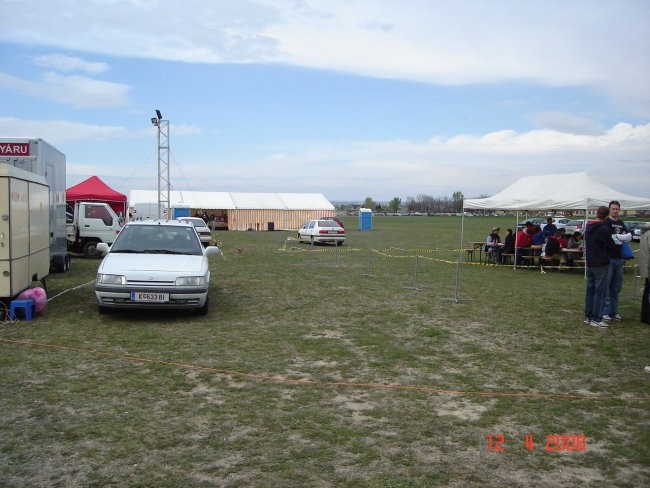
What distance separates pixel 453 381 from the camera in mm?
6129

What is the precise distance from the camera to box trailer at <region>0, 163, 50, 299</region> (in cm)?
846

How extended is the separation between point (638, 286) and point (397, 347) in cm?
992

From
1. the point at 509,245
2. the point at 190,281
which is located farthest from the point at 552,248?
the point at 190,281

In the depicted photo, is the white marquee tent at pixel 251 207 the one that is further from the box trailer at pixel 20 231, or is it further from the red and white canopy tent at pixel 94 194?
the box trailer at pixel 20 231

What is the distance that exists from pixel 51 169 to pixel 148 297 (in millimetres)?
7205

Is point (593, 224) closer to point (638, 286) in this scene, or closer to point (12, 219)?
point (638, 286)

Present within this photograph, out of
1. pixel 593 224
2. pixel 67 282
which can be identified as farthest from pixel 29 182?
pixel 593 224

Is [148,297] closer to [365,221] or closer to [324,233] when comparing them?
[324,233]

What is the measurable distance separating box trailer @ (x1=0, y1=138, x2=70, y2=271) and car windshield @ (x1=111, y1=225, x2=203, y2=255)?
313 cm

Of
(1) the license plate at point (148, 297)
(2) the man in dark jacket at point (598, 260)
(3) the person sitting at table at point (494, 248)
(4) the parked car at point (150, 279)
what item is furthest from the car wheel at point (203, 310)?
(3) the person sitting at table at point (494, 248)

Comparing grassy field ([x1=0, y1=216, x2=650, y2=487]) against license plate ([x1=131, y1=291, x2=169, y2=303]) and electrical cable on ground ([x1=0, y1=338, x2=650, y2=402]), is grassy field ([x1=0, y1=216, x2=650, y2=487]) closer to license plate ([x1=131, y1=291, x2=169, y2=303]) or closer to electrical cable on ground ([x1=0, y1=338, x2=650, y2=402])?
electrical cable on ground ([x1=0, y1=338, x2=650, y2=402])

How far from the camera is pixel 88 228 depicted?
19.6 metres
